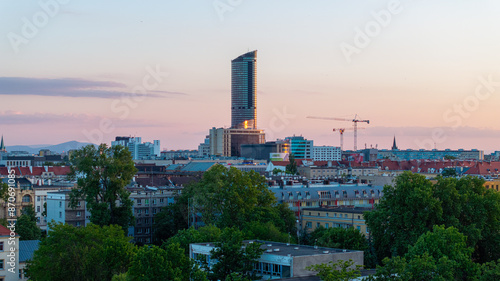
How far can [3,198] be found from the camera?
7950cm

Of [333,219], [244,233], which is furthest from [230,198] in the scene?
[244,233]

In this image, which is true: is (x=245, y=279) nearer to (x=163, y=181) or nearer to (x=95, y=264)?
(x=95, y=264)

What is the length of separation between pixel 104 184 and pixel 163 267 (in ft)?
122

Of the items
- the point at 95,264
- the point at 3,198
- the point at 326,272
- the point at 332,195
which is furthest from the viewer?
the point at 332,195

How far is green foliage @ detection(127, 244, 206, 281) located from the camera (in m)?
37.4

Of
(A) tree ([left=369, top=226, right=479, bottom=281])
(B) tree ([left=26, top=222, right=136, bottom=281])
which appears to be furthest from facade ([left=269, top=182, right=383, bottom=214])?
(B) tree ([left=26, top=222, right=136, bottom=281])

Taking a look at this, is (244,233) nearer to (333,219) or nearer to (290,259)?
(290,259)

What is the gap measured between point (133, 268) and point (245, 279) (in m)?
6.01

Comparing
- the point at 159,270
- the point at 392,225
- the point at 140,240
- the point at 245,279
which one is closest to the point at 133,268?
the point at 159,270

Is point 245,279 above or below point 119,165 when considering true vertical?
below

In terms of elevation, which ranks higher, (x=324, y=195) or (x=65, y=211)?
(x=324, y=195)

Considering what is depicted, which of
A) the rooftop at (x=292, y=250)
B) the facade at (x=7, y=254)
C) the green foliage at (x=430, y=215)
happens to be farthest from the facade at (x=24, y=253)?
the green foliage at (x=430, y=215)

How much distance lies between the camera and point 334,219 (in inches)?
2872

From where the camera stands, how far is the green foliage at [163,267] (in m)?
37.4
